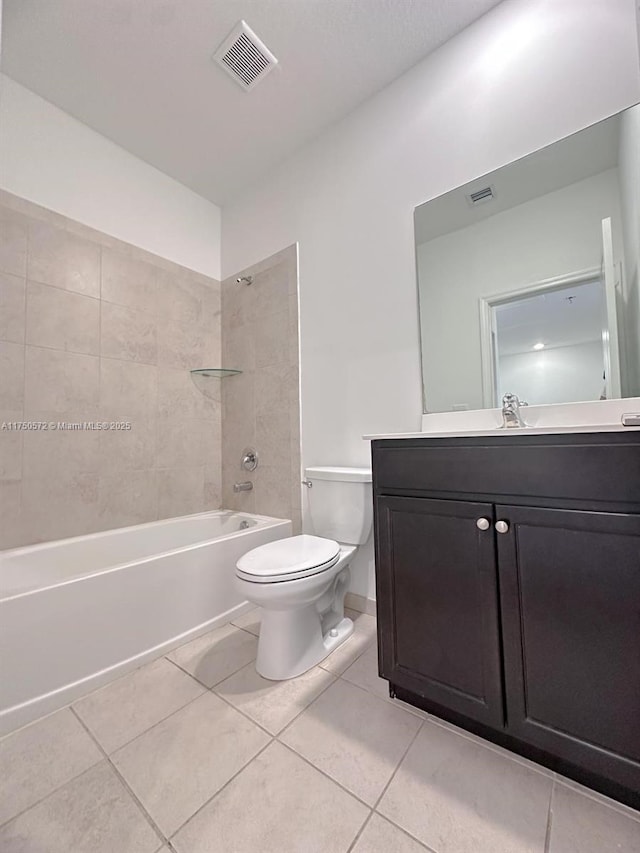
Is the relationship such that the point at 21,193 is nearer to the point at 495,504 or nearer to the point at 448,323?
the point at 448,323

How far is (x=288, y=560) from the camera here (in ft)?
4.33

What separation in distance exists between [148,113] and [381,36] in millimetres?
1203

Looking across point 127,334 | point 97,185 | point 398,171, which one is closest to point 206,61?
point 97,185

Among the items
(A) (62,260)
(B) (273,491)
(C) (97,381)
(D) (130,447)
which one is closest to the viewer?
(A) (62,260)

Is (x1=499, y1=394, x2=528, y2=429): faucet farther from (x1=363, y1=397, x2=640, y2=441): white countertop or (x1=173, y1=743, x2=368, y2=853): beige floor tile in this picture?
(x1=173, y1=743, x2=368, y2=853): beige floor tile

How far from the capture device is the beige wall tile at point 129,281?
1981mm

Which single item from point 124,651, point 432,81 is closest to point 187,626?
point 124,651

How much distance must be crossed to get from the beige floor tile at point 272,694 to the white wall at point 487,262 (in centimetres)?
116

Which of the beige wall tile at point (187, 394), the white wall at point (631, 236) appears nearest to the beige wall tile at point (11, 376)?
the beige wall tile at point (187, 394)

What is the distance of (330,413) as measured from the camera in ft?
6.31

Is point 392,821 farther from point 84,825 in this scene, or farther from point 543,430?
point 543,430

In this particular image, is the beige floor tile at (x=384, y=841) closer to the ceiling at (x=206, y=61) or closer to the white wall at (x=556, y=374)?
the white wall at (x=556, y=374)

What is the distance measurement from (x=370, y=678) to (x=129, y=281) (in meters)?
2.31

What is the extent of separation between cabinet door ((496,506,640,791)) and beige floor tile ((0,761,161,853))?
918 millimetres
